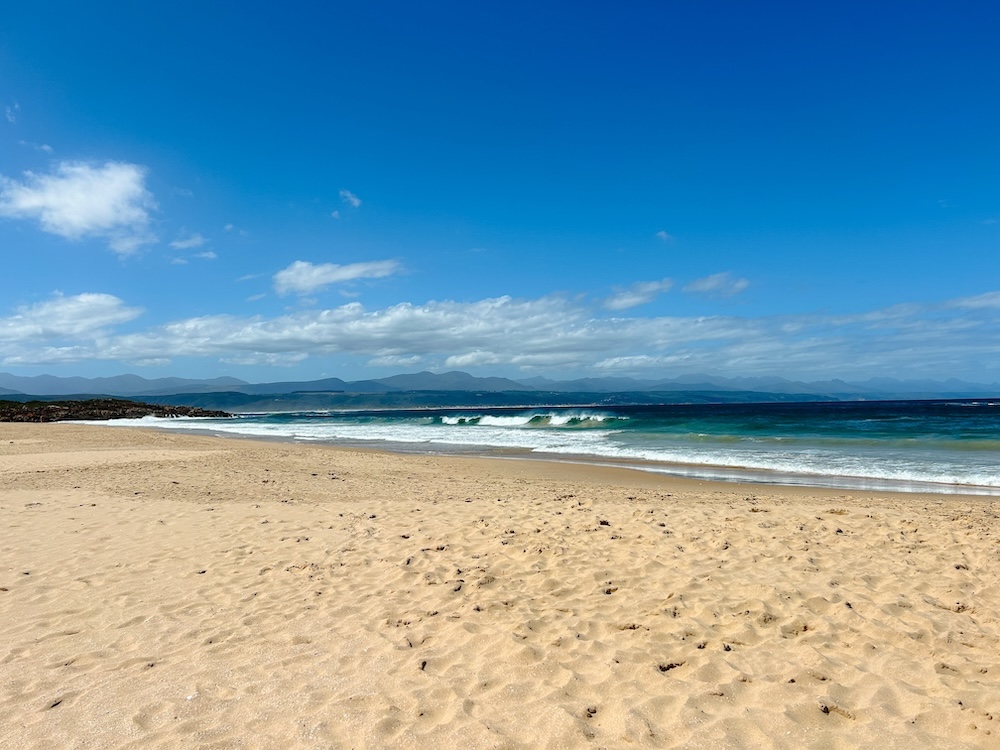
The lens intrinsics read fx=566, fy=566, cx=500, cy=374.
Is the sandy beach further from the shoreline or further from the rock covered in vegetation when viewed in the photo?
the rock covered in vegetation

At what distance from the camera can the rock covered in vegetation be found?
194 ft

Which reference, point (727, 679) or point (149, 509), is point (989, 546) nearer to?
point (727, 679)

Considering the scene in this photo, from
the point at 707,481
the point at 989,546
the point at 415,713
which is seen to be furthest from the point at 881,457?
the point at 415,713

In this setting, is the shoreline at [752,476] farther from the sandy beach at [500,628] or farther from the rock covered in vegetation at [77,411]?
the rock covered in vegetation at [77,411]

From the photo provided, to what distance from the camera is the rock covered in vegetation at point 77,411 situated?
194 ft

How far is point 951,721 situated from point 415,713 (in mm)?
3332

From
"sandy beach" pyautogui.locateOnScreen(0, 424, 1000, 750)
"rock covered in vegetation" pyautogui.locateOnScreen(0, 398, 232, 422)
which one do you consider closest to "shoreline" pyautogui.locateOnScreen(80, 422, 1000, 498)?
"sandy beach" pyautogui.locateOnScreen(0, 424, 1000, 750)

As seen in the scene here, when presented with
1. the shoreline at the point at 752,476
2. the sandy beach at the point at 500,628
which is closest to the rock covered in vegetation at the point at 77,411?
the shoreline at the point at 752,476

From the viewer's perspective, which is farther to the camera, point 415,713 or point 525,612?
point 525,612

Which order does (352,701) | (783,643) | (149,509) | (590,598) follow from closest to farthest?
(352,701) → (783,643) → (590,598) → (149,509)

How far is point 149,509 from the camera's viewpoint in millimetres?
9875

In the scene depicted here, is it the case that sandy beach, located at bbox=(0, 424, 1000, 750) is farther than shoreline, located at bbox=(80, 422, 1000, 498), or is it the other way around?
shoreline, located at bbox=(80, 422, 1000, 498)

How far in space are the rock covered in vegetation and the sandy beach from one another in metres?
64.4

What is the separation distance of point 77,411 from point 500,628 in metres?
80.5
